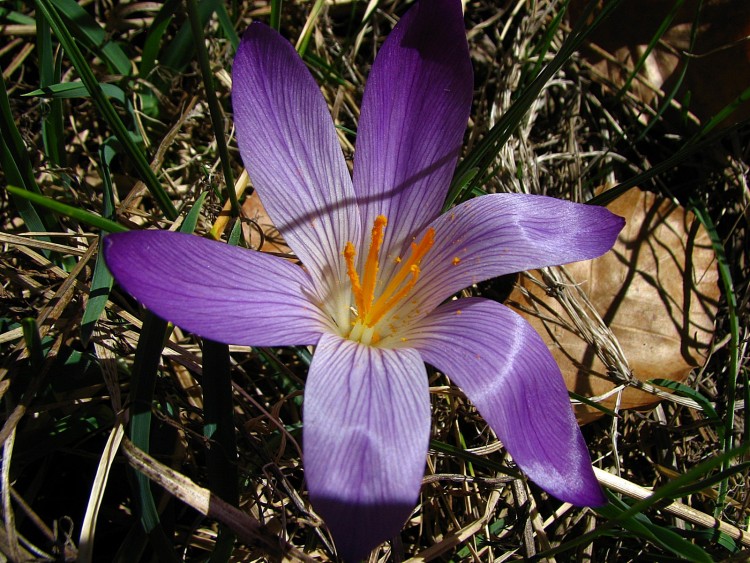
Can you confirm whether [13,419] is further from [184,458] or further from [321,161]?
[321,161]

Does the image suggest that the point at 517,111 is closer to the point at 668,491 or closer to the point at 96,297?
the point at 668,491

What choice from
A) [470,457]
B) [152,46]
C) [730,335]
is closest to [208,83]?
[152,46]

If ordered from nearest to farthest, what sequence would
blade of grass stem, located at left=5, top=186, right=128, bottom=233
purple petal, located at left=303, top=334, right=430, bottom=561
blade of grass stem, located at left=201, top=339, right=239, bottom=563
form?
purple petal, located at left=303, top=334, right=430, bottom=561 → blade of grass stem, located at left=5, top=186, right=128, bottom=233 → blade of grass stem, located at left=201, top=339, right=239, bottom=563

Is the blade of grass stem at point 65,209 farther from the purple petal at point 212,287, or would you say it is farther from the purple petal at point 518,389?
the purple petal at point 518,389

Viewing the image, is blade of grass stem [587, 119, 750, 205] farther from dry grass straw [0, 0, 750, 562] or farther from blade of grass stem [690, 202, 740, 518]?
blade of grass stem [690, 202, 740, 518]

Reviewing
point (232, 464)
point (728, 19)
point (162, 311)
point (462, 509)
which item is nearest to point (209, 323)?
point (162, 311)

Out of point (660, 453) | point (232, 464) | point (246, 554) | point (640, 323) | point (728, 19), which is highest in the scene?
point (728, 19)

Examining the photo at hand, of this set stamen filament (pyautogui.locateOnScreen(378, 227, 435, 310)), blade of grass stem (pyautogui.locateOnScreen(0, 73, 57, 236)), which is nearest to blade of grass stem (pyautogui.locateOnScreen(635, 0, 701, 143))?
stamen filament (pyautogui.locateOnScreen(378, 227, 435, 310))
